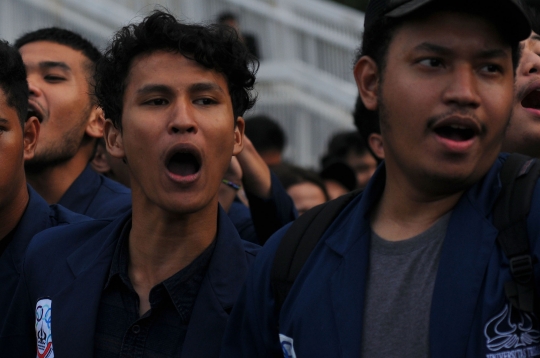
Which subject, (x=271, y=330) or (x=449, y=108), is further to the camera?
(x=271, y=330)

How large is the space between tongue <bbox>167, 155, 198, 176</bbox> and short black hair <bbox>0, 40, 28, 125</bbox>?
114cm

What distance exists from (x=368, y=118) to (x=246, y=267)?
72.7 inches

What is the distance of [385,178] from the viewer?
2.97 m

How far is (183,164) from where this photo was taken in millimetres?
3582

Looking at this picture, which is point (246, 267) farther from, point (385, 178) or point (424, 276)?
point (424, 276)

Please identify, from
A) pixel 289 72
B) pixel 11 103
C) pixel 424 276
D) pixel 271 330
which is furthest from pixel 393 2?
pixel 289 72

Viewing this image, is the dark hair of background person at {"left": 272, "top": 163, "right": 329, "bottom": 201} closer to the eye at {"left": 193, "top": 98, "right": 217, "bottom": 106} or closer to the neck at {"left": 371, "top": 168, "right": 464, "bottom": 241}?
the eye at {"left": 193, "top": 98, "right": 217, "bottom": 106}

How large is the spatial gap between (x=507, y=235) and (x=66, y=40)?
3.96m

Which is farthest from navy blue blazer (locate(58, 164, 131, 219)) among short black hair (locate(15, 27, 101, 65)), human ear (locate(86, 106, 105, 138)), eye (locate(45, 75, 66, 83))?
short black hair (locate(15, 27, 101, 65))

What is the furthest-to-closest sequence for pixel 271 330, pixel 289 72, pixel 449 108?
1. pixel 289 72
2. pixel 271 330
3. pixel 449 108

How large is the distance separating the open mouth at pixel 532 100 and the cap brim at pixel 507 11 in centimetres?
90

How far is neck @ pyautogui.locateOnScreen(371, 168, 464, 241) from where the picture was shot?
271 cm

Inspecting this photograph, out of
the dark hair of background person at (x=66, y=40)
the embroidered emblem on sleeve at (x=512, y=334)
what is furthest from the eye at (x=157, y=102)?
the dark hair of background person at (x=66, y=40)

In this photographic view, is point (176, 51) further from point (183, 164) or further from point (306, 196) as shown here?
point (306, 196)
